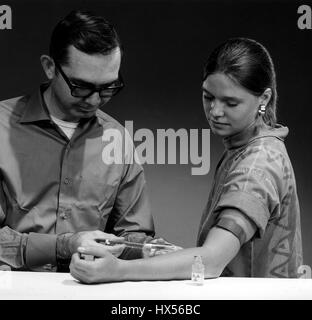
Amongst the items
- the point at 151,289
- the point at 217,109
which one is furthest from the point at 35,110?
the point at 151,289

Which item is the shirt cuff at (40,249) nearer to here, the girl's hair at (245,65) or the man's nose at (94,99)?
the man's nose at (94,99)

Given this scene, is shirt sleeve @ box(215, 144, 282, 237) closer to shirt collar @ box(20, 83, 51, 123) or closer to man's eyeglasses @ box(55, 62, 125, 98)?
man's eyeglasses @ box(55, 62, 125, 98)

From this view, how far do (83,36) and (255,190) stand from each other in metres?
0.77

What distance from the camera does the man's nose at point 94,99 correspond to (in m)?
Result: 1.82

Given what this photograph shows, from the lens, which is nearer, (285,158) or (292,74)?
(285,158)

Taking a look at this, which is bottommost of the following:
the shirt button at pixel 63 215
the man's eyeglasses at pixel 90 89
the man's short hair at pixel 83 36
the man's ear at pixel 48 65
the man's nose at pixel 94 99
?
the shirt button at pixel 63 215

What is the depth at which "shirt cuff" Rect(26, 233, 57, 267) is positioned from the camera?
5.80 ft

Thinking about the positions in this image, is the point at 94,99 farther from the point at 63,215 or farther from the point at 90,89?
the point at 63,215

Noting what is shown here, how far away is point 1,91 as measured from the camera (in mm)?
1981

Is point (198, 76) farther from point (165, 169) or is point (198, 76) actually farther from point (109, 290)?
point (109, 290)

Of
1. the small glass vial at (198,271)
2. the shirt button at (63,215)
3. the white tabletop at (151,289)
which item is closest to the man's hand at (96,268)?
the white tabletop at (151,289)

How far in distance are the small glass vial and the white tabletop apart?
0.05ft
